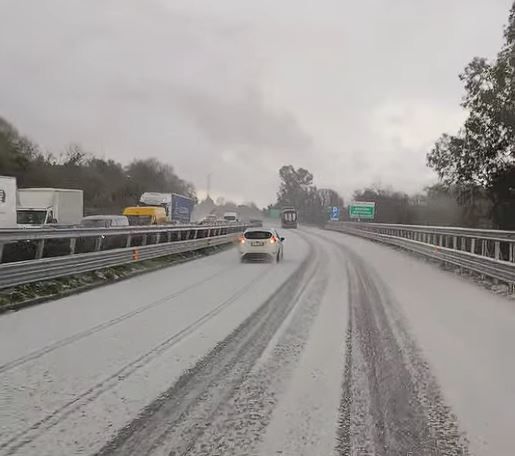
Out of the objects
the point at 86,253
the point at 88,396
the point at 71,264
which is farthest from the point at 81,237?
the point at 88,396

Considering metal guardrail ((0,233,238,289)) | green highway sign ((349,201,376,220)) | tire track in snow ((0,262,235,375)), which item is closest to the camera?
tire track in snow ((0,262,235,375))

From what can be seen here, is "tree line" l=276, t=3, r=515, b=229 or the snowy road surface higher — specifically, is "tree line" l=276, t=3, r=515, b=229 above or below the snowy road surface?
above

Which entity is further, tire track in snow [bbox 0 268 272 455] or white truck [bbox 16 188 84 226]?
white truck [bbox 16 188 84 226]

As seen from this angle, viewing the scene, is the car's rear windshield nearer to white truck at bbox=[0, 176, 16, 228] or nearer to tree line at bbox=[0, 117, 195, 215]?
white truck at bbox=[0, 176, 16, 228]

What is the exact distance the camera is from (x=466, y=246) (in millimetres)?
22734

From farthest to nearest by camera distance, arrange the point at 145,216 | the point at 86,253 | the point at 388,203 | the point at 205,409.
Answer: the point at 388,203, the point at 145,216, the point at 86,253, the point at 205,409

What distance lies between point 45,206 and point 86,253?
780 inches

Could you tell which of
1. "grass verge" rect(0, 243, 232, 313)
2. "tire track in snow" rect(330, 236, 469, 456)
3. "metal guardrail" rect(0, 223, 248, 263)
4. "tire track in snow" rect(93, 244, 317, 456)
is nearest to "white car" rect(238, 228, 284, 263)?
"metal guardrail" rect(0, 223, 248, 263)

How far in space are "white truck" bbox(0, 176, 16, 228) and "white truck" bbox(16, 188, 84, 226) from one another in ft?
22.5

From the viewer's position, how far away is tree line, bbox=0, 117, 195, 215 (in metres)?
42.7

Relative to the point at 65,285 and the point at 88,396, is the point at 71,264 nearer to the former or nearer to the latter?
the point at 65,285

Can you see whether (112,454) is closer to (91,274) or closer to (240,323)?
(240,323)

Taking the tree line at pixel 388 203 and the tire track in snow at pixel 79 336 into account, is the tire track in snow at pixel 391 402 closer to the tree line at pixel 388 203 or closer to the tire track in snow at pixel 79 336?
the tire track in snow at pixel 79 336

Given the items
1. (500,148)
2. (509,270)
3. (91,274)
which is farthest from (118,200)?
(509,270)
